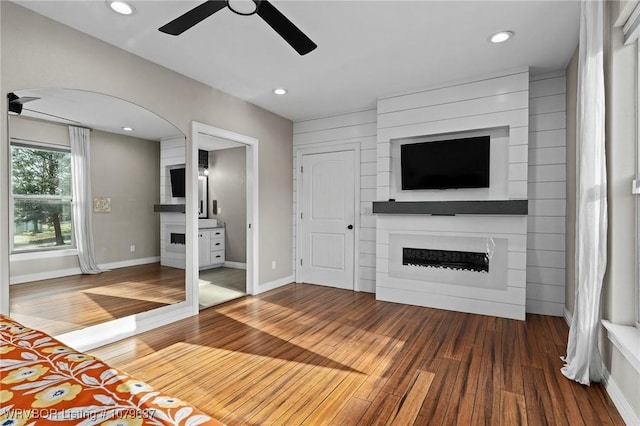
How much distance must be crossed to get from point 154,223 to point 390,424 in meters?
2.89

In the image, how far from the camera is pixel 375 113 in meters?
4.58

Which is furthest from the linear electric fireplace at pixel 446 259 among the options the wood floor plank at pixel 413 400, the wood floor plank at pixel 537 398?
the wood floor plank at pixel 413 400

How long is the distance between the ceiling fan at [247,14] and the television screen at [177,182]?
164 centimetres

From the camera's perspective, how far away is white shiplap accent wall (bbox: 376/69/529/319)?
338cm

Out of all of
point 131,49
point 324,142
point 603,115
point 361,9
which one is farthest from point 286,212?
point 603,115

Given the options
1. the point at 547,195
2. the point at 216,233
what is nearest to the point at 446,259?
the point at 547,195

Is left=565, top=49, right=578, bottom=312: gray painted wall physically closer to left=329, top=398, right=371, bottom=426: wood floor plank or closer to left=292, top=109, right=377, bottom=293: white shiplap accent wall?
left=292, top=109, right=377, bottom=293: white shiplap accent wall

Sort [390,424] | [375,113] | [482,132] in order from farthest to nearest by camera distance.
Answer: [375,113] → [482,132] → [390,424]

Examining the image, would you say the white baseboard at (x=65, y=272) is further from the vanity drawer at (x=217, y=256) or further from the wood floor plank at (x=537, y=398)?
the wood floor plank at (x=537, y=398)

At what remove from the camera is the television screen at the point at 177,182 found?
11.3ft

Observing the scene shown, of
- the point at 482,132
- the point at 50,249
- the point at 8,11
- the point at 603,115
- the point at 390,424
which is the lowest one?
the point at 390,424

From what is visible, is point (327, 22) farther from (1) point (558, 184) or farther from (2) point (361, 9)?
(1) point (558, 184)

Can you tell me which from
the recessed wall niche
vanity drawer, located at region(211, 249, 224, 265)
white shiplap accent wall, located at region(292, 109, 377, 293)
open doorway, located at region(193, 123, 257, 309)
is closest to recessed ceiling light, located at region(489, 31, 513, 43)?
the recessed wall niche

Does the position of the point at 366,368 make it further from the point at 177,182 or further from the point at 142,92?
the point at 142,92
